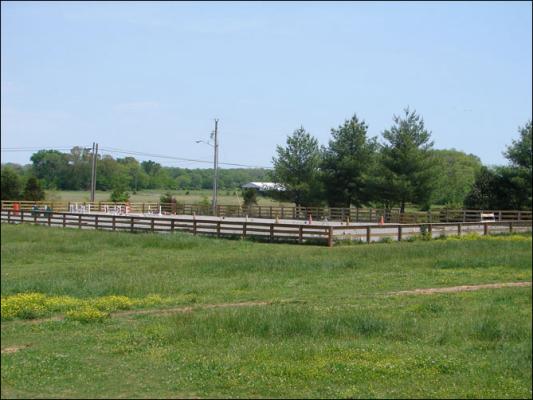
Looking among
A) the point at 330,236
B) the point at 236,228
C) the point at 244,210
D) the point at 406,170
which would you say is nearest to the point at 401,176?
the point at 406,170

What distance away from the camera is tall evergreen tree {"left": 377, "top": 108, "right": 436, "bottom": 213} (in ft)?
38.2

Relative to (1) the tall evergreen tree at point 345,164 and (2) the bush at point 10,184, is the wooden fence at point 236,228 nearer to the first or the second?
(2) the bush at point 10,184

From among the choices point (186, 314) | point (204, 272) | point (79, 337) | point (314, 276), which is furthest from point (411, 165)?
point (79, 337)

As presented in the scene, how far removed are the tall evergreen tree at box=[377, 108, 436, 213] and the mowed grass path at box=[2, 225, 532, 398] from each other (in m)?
1.84

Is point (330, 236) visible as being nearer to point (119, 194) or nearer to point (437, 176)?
point (119, 194)

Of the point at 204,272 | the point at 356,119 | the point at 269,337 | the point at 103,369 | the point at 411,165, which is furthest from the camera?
the point at 356,119

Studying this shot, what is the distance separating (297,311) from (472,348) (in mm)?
2964

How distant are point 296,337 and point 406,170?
7.87 metres

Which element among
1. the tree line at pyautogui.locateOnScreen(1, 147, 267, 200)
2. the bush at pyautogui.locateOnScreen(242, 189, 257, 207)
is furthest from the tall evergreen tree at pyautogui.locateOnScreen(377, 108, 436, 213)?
the bush at pyautogui.locateOnScreen(242, 189, 257, 207)

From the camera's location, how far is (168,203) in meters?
54.2

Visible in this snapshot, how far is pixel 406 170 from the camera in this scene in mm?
14922

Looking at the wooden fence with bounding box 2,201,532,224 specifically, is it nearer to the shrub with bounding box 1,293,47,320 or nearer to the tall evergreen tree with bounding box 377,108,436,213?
the tall evergreen tree with bounding box 377,108,436,213

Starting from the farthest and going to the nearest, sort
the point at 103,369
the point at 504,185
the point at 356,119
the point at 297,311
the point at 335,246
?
the point at 356,119 < the point at 335,246 < the point at 297,311 < the point at 504,185 < the point at 103,369

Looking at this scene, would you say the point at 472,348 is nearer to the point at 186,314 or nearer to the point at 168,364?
the point at 168,364
